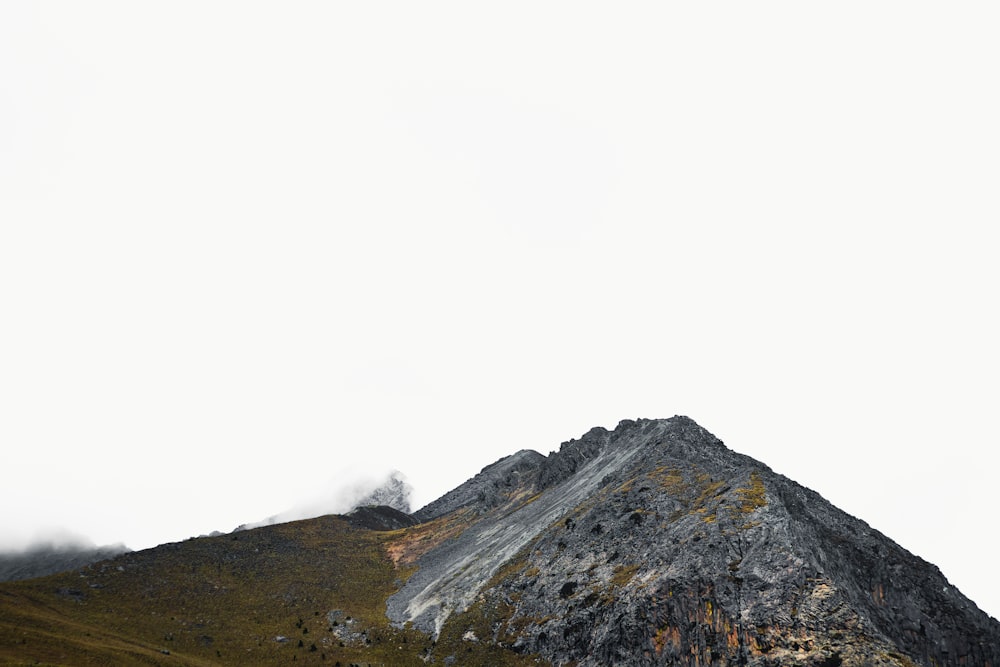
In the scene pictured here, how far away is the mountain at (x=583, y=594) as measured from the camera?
41.1 m

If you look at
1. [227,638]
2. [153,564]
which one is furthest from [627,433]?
[153,564]

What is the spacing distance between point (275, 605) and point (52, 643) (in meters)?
30.1

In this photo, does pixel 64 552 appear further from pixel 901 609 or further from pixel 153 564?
pixel 901 609

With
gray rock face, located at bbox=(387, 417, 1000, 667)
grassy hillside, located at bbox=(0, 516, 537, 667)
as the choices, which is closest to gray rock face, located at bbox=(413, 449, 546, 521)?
gray rock face, located at bbox=(387, 417, 1000, 667)

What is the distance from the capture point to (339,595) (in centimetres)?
7275

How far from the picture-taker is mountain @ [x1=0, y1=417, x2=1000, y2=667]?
4106cm

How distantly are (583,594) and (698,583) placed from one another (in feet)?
48.1

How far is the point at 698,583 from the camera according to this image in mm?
45781

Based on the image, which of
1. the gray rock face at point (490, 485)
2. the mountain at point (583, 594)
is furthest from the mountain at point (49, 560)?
the mountain at point (583, 594)

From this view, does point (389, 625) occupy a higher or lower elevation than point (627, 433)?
lower

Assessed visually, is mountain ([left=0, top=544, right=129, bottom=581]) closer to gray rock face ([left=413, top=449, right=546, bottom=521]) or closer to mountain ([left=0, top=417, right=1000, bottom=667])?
gray rock face ([left=413, top=449, right=546, bottom=521])

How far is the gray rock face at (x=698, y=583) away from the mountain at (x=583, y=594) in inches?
7.8

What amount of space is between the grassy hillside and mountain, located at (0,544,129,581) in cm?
9445

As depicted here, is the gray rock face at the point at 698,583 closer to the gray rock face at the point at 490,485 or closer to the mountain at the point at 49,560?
the gray rock face at the point at 490,485
